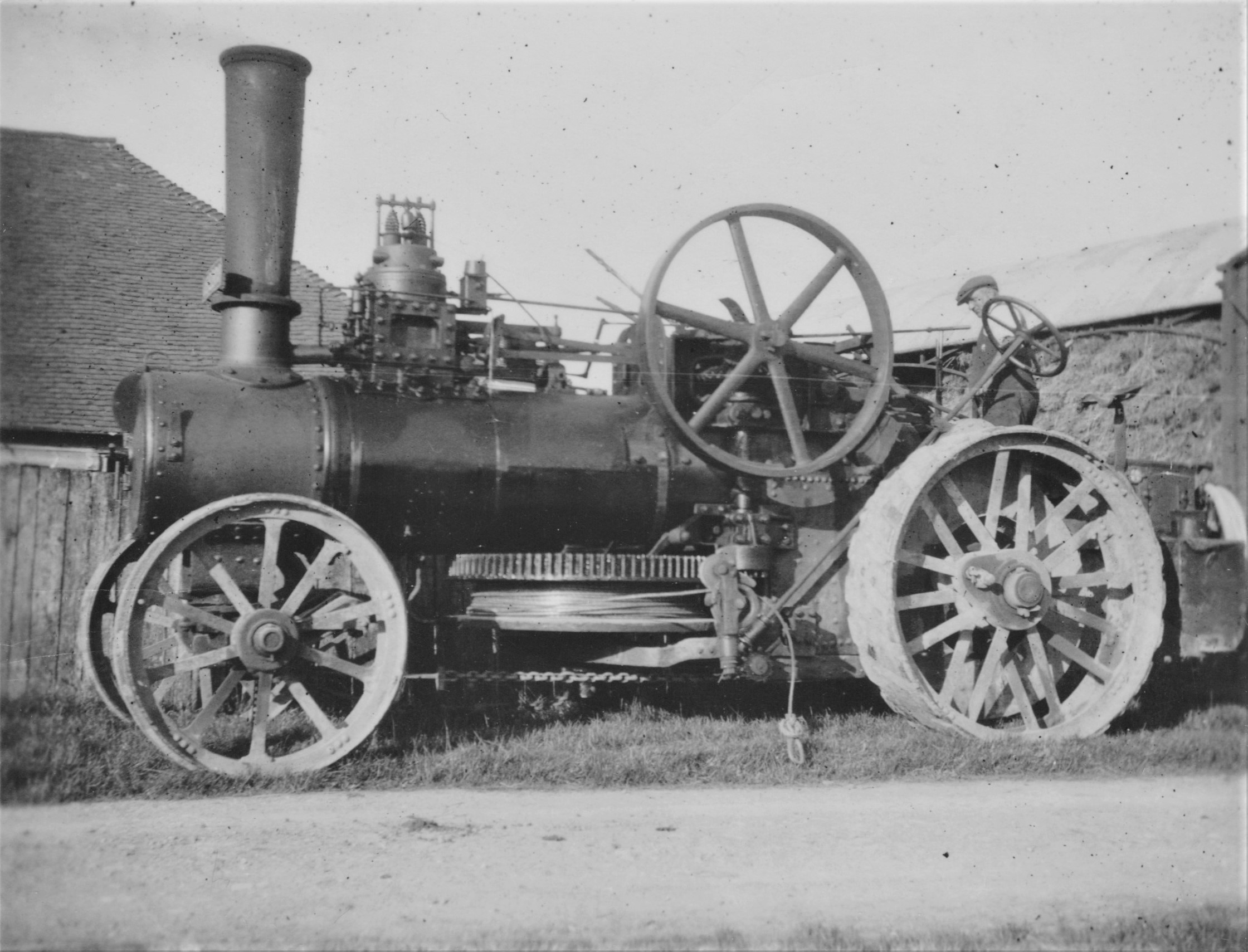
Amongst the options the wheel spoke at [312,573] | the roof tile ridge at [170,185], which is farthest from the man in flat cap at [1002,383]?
the roof tile ridge at [170,185]

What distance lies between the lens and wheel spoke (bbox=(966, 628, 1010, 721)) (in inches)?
249

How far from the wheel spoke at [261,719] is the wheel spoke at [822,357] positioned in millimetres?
3342

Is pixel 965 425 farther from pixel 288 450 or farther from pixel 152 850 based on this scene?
pixel 152 850

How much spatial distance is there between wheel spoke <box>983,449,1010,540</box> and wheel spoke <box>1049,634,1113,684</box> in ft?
2.26

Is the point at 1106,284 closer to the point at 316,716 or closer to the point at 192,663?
the point at 316,716

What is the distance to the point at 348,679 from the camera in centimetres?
714

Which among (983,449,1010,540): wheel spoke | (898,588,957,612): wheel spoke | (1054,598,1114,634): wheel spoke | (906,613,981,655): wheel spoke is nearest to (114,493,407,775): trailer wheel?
(898,588,957,612): wheel spoke

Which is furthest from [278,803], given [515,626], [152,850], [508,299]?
[508,299]

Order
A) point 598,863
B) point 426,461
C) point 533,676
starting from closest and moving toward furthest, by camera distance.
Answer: point 598,863
point 426,461
point 533,676

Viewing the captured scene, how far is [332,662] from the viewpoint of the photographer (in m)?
5.70

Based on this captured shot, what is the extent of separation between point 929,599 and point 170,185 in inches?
507

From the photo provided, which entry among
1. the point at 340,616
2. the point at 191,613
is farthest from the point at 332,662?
the point at 191,613

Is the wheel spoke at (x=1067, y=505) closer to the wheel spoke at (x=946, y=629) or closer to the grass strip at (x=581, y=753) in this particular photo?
the wheel spoke at (x=946, y=629)

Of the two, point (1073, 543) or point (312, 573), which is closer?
point (312, 573)
